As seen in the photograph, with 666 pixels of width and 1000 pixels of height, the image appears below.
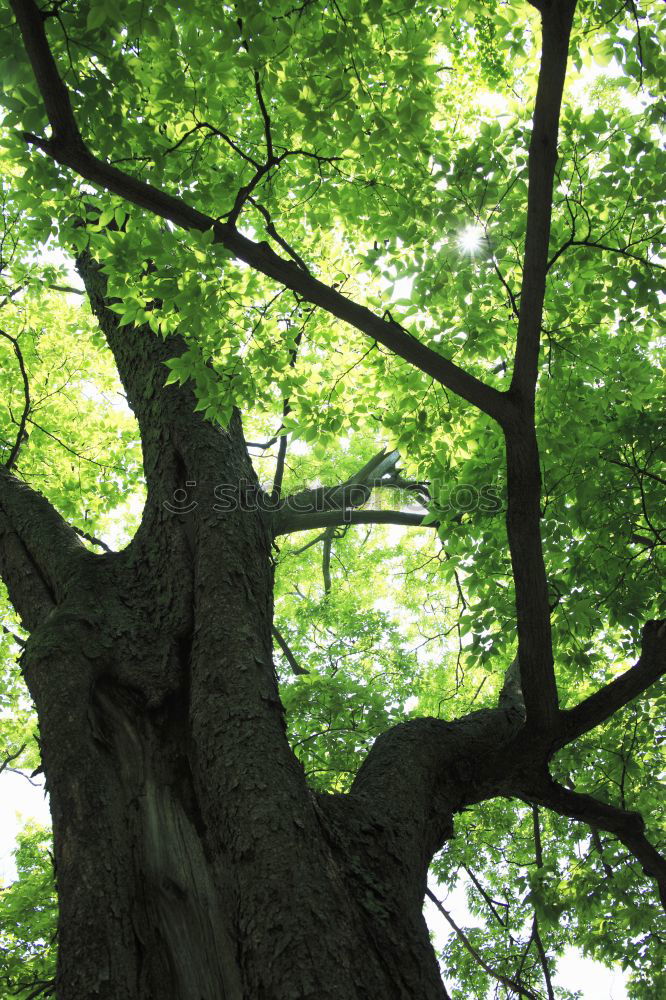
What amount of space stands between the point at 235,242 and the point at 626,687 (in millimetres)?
3143

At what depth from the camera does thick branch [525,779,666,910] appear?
404 centimetres

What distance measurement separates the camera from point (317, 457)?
442 centimetres

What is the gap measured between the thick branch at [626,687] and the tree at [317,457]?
16 mm

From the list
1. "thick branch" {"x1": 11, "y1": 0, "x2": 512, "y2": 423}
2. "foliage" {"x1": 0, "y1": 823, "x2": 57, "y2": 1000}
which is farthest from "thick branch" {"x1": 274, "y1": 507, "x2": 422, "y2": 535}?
"foliage" {"x1": 0, "y1": 823, "x2": 57, "y2": 1000}

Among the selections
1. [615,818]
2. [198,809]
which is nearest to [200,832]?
[198,809]

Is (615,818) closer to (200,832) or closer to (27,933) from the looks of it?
(200,832)

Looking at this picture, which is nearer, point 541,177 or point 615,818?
point 541,177

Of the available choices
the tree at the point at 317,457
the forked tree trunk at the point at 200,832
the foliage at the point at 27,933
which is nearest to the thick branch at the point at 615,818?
the tree at the point at 317,457

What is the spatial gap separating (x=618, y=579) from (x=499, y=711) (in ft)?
4.13

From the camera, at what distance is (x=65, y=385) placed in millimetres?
8438

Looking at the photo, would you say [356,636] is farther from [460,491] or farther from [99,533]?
[460,491]

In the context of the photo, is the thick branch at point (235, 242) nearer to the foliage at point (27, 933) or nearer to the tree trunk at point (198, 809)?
the tree trunk at point (198, 809)

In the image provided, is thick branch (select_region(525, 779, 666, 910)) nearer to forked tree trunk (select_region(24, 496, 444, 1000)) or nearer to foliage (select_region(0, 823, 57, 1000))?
forked tree trunk (select_region(24, 496, 444, 1000))

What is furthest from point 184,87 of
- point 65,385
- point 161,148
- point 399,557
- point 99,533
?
point 399,557
